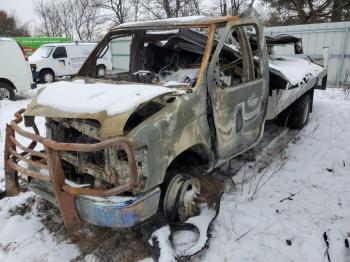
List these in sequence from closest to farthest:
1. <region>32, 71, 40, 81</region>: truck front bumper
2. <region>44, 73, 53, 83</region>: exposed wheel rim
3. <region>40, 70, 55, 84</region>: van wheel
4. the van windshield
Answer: <region>32, 71, 40, 81</region>: truck front bumper → <region>40, 70, 55, 84</region>: van wheel → <region>44, 73, 53, 83</region>: exposed wheel rim → the van windshield

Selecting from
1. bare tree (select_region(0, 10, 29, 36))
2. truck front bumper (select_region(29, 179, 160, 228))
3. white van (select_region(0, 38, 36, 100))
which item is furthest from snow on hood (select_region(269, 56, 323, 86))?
bare tree (select_region(0, 10, 29, 36))

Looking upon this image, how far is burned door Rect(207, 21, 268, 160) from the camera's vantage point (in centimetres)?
359

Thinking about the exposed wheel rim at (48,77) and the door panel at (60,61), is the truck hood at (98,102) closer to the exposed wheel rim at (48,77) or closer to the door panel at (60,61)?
the exposed wheel rim at (48,77)

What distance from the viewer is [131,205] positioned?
2.67 m

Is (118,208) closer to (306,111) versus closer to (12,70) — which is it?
(306,111)

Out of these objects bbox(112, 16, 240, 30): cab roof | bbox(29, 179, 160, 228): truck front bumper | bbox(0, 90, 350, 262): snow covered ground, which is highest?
bbox(112, 16, 240, 30): cab roof

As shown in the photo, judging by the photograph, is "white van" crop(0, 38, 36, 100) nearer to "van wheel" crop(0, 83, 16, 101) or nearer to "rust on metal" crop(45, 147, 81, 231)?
"van wheel" crop(0, 83, 16, 101)

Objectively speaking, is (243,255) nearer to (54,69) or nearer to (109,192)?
(109,192)

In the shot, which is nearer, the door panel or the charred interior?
the charred interior

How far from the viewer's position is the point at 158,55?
15.6 feet

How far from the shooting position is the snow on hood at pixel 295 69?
17.5ft

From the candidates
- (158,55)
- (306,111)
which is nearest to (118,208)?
(158,55)

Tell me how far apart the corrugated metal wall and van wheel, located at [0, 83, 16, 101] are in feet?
36.0

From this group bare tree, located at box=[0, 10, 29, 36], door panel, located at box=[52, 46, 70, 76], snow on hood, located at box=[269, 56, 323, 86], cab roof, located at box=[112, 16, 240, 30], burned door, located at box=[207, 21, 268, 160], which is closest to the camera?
burned door, located at box=[207, 21, 268, 160]
